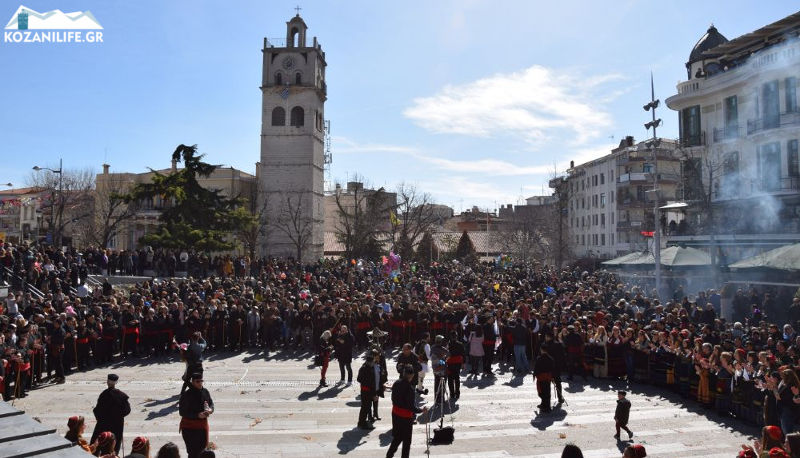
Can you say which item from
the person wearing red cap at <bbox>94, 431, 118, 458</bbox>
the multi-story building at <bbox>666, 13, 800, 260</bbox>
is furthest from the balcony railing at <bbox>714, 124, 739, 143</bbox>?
the person wearing red cap at <bbox>94, 431, 118, 458</bbox>

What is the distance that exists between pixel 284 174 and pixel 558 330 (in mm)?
46354

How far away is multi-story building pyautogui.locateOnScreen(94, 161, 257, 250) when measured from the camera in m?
61.6

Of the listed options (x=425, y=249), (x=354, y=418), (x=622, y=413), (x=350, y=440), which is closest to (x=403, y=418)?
(x=350, y=440)

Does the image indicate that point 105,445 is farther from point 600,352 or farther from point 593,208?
point 593,208

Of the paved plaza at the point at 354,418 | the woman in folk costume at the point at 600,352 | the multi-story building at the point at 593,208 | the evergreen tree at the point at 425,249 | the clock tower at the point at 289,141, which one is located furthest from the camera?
the multi-story building at the point at 593,208

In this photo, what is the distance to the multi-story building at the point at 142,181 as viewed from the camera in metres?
61.6

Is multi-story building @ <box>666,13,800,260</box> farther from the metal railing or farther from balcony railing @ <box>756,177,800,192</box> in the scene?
the metal railing

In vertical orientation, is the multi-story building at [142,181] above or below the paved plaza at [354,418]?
above

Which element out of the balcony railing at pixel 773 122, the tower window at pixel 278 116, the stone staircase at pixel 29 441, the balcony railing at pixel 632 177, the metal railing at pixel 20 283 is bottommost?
the stone staircase at pixel 29 441

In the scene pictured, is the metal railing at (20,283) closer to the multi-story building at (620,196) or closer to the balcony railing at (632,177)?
the multi-story building at (620,196)

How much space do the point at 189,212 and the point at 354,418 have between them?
2975 centimetres

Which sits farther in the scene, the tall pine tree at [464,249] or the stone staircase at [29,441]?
the tall pine tree at [464,249]

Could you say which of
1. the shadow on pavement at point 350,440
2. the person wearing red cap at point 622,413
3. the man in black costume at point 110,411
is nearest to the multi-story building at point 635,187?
the person wearing red cap at point 622,413

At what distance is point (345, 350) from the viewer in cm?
1507
